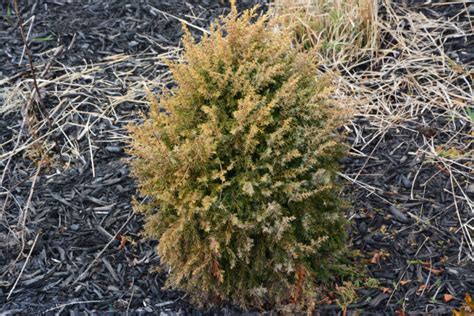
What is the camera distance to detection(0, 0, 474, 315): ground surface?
302cm

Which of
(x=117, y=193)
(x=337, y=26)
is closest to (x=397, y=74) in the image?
(x=337, y=26)

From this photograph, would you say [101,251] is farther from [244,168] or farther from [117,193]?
[244,168]

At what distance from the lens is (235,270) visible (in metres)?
2.65

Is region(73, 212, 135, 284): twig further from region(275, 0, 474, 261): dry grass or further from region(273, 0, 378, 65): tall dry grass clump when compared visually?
region(273, 0, 378, 65): tall dry grass clump

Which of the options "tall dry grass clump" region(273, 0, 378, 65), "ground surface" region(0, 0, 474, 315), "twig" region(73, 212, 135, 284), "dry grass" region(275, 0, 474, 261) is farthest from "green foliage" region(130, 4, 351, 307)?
"tall dry grass clump" region(273, 0, 378, 65)

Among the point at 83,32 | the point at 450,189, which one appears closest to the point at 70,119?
the point at 83,32

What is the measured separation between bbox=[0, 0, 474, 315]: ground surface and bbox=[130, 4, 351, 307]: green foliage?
36 centimetres

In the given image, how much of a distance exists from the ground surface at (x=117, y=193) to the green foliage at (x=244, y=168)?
0.36 m

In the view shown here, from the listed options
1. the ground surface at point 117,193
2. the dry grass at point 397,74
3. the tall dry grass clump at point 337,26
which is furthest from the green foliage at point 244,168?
the tall dry grass clump at point 337,26

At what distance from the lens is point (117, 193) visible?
352 cm

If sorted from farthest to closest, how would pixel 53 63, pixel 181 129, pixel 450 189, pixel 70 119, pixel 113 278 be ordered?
pixel 53 63 < pixel 70 119 < pixel 450 189 < pixel 113 278 < pixel 181 129

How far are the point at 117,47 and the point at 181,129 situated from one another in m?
2.19

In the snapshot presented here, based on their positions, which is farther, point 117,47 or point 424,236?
point 117,47

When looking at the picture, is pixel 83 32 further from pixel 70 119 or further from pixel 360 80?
pixel 360 80
